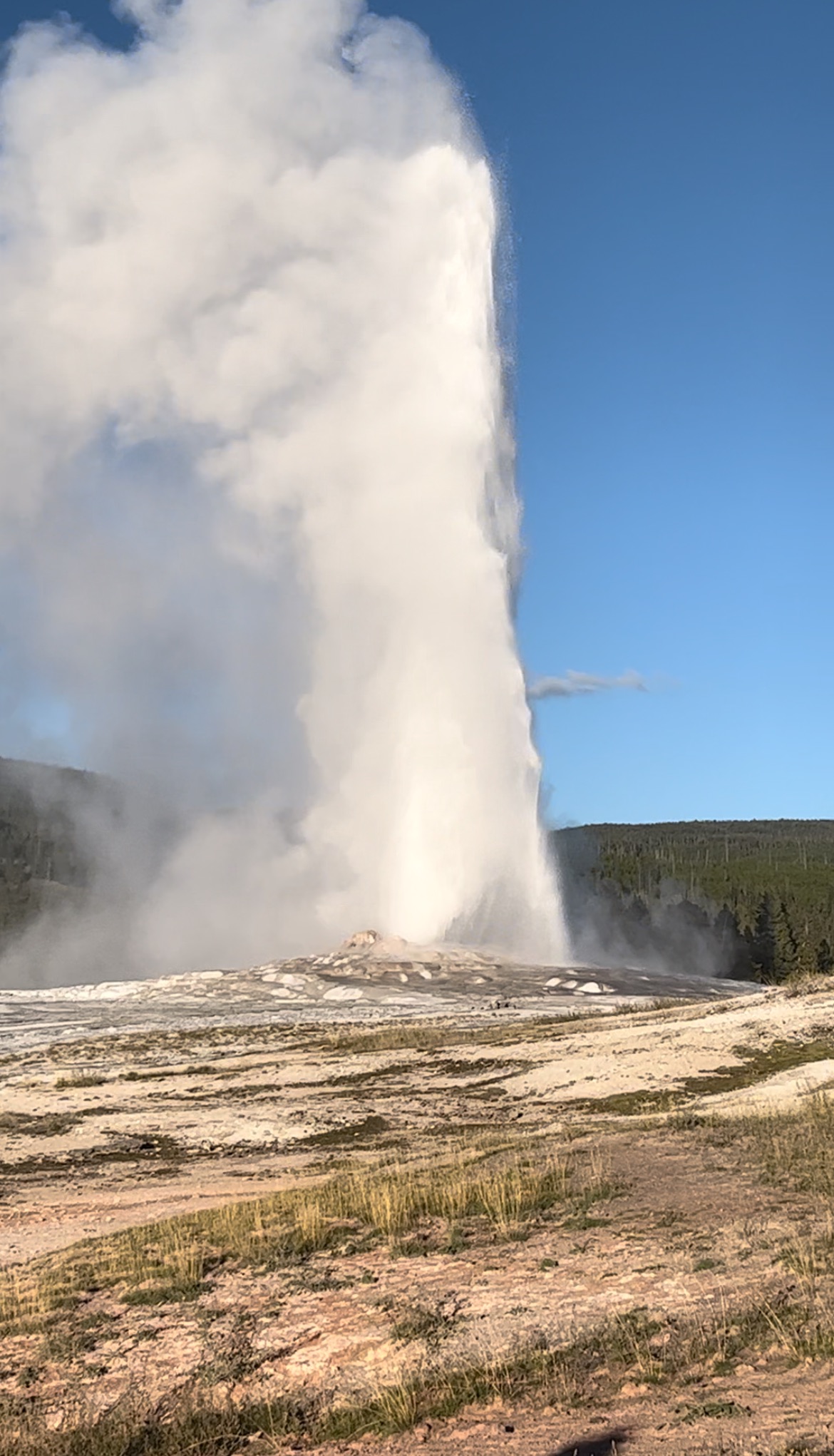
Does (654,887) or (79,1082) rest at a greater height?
(654,887)

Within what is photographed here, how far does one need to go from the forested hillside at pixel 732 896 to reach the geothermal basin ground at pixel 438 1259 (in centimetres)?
4927

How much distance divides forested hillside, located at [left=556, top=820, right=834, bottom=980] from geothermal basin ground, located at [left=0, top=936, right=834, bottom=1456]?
162ft

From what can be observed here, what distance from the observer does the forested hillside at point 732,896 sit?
7806cm

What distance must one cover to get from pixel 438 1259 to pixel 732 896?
100358mm

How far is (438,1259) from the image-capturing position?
10273 mm

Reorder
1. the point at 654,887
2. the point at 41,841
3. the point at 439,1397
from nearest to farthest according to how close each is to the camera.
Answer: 1. the point at 439,1397
2. the point at 654,887
3. the point at 41,841

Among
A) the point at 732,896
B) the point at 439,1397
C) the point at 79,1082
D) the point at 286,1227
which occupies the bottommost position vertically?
the point at 79,1082

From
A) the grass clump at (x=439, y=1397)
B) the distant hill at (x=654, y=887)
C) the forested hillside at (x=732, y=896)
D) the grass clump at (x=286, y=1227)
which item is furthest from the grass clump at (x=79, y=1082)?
A: the forested hillside at (x=732, y=896)

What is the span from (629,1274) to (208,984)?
143 ft

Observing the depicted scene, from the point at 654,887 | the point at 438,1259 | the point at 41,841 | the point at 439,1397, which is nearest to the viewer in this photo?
the point at 439,1397

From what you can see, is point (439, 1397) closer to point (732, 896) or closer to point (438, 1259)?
point (438, 1259)

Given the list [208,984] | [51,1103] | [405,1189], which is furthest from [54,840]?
[405,1189]

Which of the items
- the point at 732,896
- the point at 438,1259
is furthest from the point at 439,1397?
the point at 732,896

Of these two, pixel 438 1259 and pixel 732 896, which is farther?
pixel 732 896
